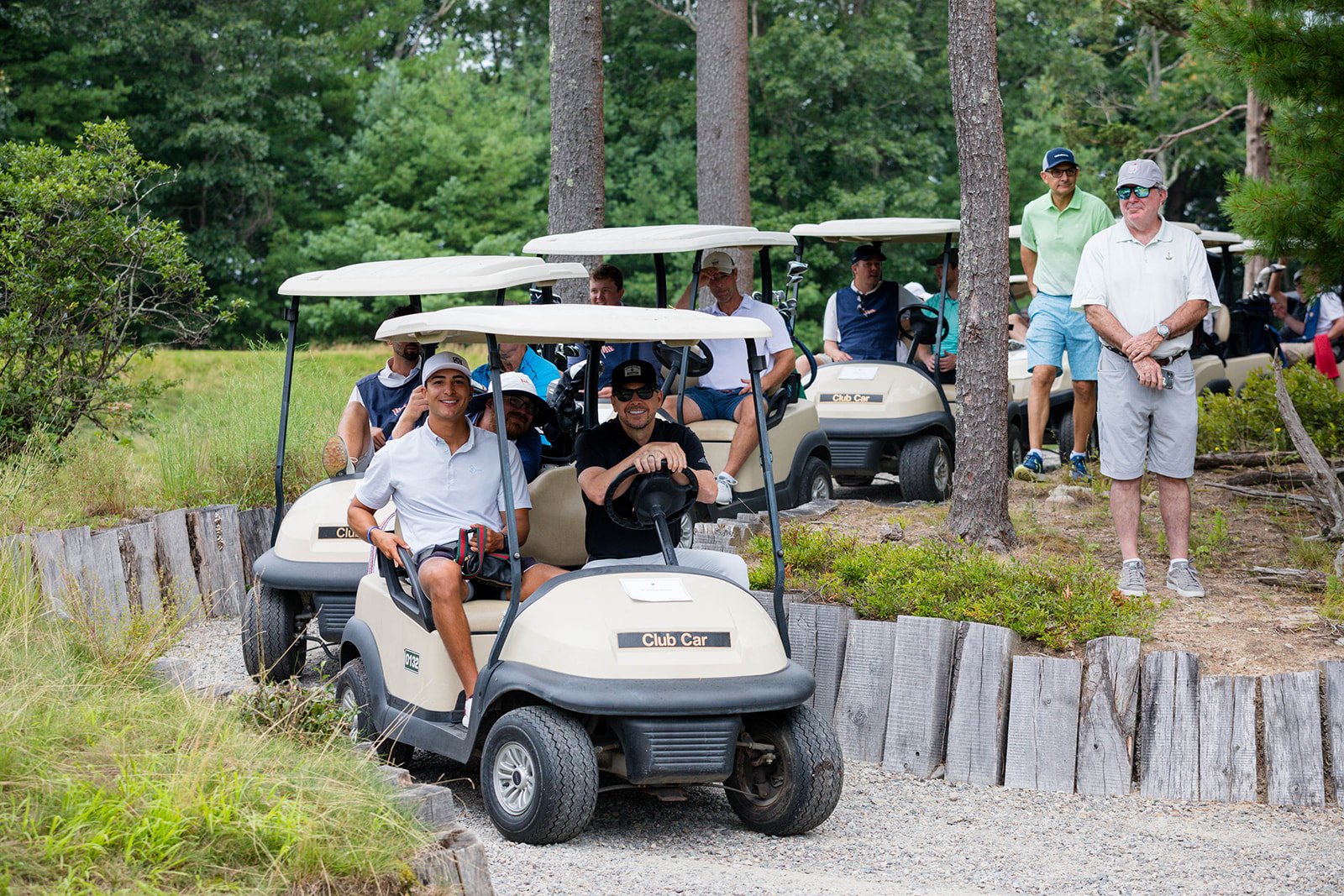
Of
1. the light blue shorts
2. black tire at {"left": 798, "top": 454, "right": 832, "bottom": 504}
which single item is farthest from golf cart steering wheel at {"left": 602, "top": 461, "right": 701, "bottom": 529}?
the light blue shorts

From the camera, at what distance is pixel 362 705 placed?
5.27 m

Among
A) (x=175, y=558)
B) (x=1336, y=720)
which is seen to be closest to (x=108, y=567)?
(x=175, y=558)

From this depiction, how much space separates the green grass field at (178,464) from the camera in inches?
308

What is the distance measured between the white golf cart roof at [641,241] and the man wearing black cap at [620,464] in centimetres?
159

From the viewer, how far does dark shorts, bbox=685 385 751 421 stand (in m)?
7.79

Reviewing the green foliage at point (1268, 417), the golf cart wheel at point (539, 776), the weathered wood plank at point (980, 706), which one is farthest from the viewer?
the green foliage at point (1268, 417)

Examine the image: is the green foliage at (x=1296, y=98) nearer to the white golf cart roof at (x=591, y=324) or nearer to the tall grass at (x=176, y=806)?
the white golf cart roof at (x=591, y=324)

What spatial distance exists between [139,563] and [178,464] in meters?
1.19

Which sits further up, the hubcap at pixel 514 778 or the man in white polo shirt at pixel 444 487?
the man in white polo shirt at pixel 444 487

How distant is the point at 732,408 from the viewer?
7.76m

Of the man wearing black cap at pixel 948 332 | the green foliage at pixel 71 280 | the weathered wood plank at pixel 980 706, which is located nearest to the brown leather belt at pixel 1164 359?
the weathered wood plank at pixel 980 706

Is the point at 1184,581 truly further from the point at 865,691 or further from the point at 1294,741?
the point at 865,691

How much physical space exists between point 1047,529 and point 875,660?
2.08 m

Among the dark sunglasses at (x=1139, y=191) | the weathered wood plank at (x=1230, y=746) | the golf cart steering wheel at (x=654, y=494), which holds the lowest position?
the weathered wood plank at (x=1230, y=746)
